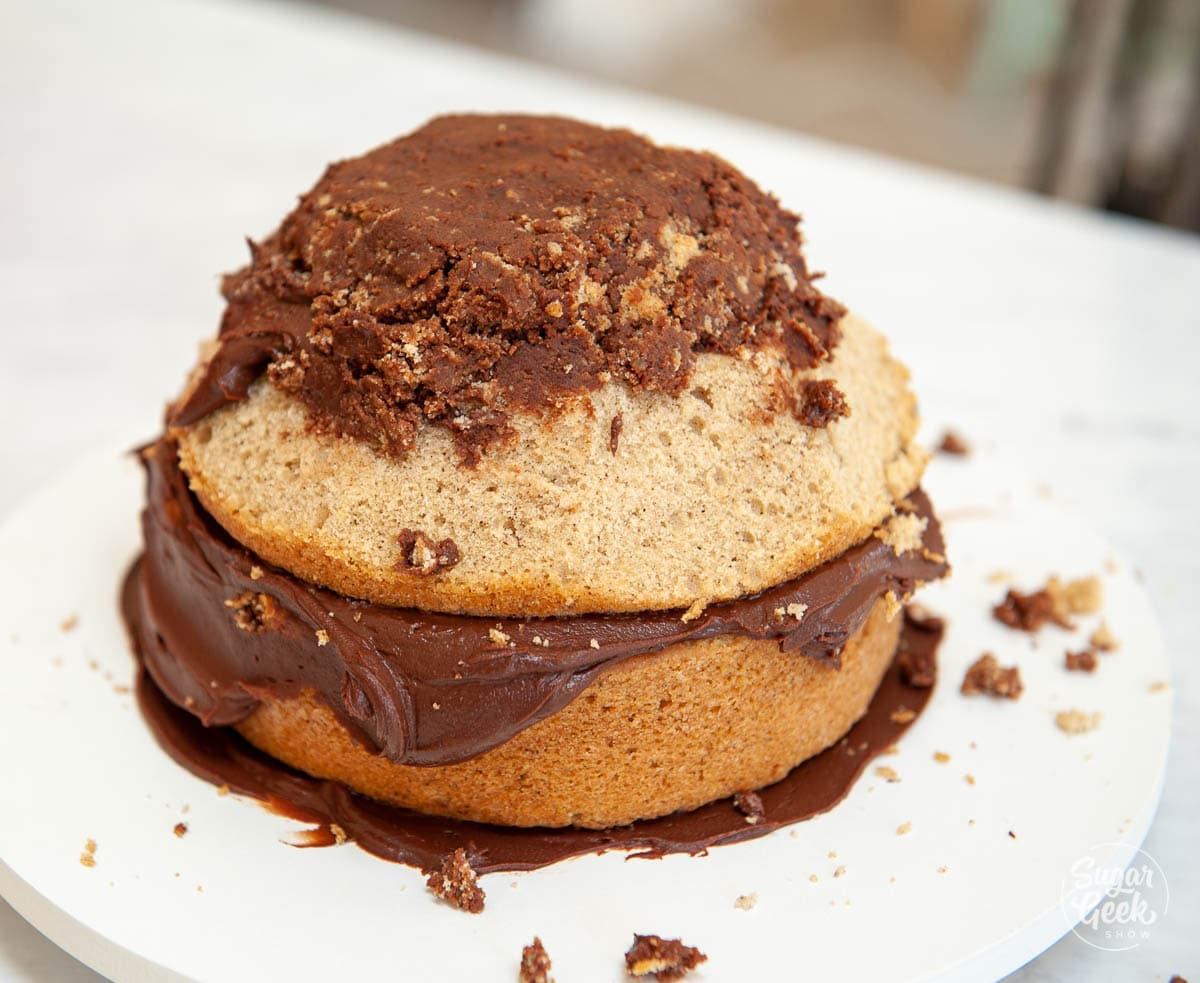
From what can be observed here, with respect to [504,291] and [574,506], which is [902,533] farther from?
[504,291]

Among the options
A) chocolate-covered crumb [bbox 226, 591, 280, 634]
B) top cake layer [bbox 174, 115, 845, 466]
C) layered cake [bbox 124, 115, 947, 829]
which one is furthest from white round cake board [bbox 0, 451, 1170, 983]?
top cake layer [bbox 174, 115, 845, 466]

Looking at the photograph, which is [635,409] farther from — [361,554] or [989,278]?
[989,278]

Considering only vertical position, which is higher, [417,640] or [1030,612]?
[417,640]

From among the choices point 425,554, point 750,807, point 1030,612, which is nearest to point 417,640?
point 425,554

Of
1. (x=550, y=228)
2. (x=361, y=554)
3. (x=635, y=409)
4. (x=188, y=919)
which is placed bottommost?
(x=188, y=919)

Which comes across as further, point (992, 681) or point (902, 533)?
point (992, 681)

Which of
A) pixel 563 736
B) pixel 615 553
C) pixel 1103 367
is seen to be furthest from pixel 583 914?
pixel 1103 367
